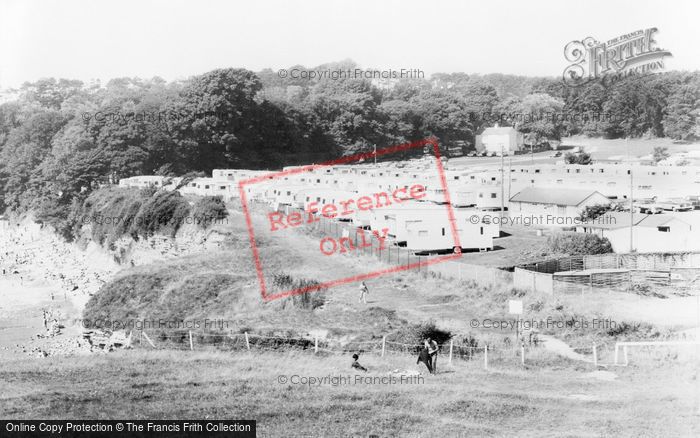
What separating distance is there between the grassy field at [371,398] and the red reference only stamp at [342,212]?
31.7 feet

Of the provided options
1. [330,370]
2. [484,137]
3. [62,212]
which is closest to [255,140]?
[62,212]

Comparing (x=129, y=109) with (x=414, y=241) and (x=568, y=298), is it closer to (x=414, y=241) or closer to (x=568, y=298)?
(x=414, y=241)

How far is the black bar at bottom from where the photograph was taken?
1410 cm

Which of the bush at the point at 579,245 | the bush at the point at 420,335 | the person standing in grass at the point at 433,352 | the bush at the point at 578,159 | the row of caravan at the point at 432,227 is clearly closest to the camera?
the person standing in grass at the point at 433,352

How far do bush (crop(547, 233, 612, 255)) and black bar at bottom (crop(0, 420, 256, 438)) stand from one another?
26196mm

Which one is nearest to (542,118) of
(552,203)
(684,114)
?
(684,114)

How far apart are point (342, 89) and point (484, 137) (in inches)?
822

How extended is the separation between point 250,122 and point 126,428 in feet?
227

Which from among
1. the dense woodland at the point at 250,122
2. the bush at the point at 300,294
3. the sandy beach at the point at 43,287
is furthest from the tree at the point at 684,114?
the bush at the point at 300,294

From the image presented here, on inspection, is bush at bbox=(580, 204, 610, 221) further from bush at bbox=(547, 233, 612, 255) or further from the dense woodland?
the dense woodland

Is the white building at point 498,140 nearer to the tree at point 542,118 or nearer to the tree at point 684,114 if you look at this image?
the tree at point 542,118

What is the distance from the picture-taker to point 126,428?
14383mm

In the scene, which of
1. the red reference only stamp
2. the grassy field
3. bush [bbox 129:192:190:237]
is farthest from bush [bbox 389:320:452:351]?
bush [bbox 129:192:190:237]

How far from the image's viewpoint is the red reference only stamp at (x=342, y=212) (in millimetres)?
32656
